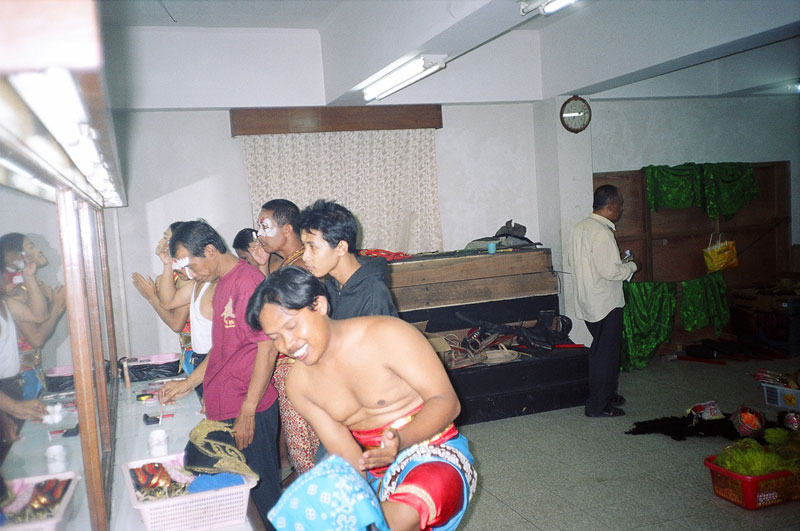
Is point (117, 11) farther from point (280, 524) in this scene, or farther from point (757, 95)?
point (757, 95)

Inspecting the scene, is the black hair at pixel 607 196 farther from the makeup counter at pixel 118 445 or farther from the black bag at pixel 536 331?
the makeup counter at pixel 118 445

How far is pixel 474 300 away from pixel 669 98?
3466mm

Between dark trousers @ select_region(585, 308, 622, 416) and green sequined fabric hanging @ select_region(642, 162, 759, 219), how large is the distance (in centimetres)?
244

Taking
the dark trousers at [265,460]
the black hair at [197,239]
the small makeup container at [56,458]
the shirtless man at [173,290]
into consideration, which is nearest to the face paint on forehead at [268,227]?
the black hair at [197,239]

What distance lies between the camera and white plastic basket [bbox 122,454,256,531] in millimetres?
1980

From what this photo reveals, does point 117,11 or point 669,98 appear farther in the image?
point 669,98

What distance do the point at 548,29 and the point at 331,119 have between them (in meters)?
2.36

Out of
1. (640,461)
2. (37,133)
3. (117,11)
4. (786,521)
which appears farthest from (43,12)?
(117,11)

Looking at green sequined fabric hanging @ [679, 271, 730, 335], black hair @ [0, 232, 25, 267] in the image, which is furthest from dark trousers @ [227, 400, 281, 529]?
green sequined fabric hanging @ [679, 271, 730, 335]

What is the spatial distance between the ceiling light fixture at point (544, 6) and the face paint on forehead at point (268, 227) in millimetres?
1815

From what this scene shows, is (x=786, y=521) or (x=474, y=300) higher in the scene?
(x=474, y=300)

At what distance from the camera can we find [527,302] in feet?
20.0

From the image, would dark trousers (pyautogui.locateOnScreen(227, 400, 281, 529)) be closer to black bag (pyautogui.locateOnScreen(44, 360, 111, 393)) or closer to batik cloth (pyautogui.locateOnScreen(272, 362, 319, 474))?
batik cloth (pyautogui.locateOnScreen(272, 362, 319, 474))

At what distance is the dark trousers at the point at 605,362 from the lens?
5141 mm
